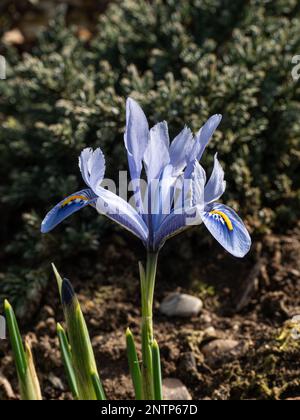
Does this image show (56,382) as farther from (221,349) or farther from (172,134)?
(172,134)

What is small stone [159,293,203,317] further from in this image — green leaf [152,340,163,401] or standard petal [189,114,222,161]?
standard petal [189,114,222,161]

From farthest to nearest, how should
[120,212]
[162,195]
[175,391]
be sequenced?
[175,391]
[162,195]
[120,212]

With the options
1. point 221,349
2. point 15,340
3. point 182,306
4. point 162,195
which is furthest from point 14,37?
point 15,340

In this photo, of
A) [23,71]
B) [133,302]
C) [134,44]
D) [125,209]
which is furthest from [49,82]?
[125,209]

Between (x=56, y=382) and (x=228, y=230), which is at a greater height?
(x=228, y=230)

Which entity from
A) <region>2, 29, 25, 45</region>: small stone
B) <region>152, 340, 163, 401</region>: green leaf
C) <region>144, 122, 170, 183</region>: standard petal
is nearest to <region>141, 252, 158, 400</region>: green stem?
<region>152, 340, 163, 401</region>: green leaf

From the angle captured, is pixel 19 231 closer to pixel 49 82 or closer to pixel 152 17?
pixel 49 82

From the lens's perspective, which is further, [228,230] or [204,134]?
[204,134]
